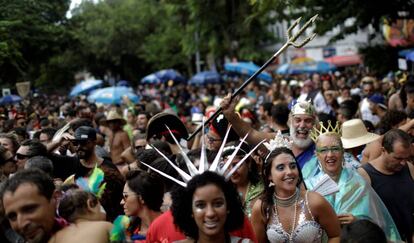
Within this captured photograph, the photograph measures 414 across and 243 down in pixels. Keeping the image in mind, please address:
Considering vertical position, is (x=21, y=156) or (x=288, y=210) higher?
(x=21, y=156)

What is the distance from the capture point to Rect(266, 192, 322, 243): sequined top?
5.24 meters

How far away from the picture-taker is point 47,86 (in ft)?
168

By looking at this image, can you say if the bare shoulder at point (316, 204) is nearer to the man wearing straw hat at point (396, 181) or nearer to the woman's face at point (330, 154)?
the woman's face at point (330, 154)

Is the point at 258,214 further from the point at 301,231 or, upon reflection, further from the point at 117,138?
the point at 117,138

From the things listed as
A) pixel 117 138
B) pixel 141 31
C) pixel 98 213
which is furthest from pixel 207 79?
pixel 98 213

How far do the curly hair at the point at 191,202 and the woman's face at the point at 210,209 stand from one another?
44 millimetres

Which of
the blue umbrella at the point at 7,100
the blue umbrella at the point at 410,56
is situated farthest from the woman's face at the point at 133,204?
the blue umbrella at the point at 7,100

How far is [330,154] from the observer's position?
6.34 metres

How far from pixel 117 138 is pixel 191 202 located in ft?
25.3

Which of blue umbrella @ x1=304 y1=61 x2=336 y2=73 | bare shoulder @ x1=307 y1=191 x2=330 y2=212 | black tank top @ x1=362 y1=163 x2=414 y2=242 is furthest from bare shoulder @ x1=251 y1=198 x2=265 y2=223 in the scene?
blue umbrella @ x1=304 y1=61 x2=336 y2=73

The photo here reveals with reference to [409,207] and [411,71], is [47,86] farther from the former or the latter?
[409,207]

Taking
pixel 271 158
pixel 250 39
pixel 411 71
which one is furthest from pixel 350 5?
pixel 250 39

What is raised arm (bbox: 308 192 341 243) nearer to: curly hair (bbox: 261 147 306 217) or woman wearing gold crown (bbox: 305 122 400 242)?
curly hair (bbox: 261 147 306 217)

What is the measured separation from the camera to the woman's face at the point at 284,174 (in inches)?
211
